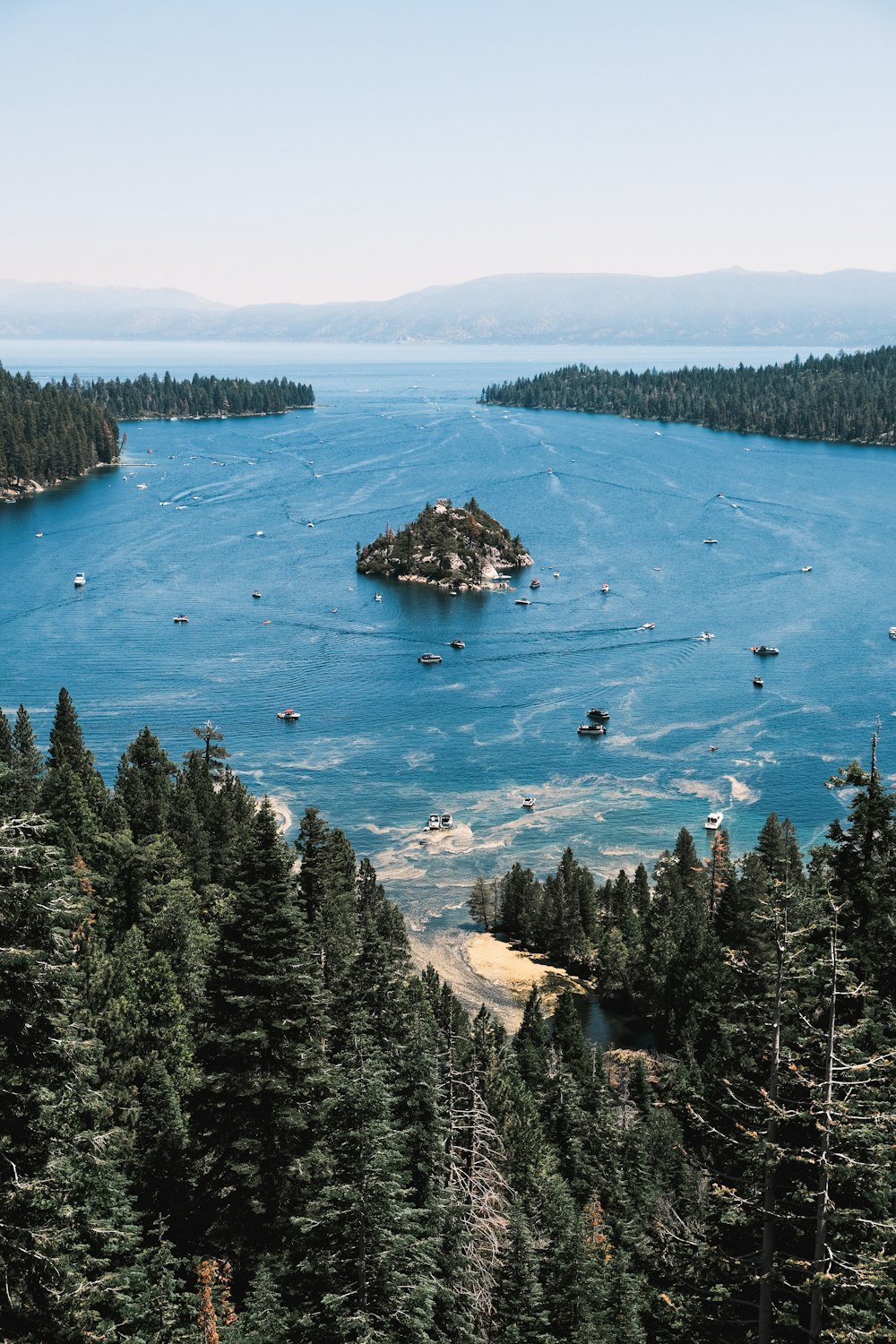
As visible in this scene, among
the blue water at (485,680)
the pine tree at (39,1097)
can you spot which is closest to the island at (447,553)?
the blue water at (485,680)

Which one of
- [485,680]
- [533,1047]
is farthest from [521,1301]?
[485,680]

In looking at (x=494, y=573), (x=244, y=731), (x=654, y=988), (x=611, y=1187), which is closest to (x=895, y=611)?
(x=494, y=573)

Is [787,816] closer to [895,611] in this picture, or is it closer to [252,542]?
[895,611]

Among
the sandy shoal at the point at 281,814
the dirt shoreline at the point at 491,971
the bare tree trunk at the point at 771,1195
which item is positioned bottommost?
the dirt shoreline at the point at 491,971

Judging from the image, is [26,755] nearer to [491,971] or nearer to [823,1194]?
[491,971]

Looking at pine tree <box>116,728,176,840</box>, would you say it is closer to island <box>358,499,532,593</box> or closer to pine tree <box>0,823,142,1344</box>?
pine tree <box>0,823,142,1344</box>

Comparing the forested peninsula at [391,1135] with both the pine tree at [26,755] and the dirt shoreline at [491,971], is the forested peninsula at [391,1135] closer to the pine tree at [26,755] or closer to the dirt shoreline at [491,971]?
the dirt shoreline at [491,971]

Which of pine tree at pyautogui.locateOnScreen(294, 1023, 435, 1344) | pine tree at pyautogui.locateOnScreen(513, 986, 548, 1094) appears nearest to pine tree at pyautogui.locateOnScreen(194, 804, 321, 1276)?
pine tree at pyautogui.locateOnScreen(294, 1023, 435, 1344)
